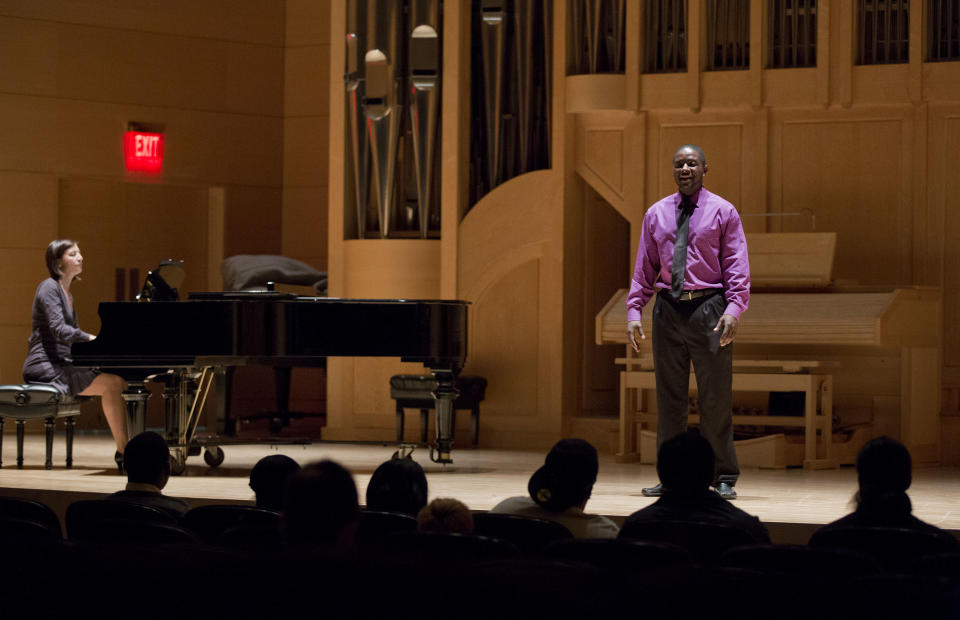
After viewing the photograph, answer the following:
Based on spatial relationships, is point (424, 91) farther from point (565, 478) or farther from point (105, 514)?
point (105, 514)

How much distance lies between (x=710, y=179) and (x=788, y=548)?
5.81 metres

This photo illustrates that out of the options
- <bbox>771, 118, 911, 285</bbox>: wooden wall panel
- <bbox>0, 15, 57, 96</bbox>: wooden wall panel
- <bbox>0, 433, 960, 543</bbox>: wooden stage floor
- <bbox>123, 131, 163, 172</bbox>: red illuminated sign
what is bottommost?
<bbox>0, 433, 960, 543</bbox>: wooden stage floor

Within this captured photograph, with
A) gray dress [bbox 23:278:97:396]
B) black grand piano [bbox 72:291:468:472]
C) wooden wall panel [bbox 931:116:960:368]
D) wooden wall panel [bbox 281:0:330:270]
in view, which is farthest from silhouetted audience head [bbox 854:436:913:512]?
wooden wall panel [bbox 281:0:330:270]

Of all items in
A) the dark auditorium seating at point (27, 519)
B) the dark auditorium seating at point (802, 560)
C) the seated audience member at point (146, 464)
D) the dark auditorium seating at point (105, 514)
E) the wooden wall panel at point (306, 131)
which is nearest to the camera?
the dark auditorium seating at point (802, 560)

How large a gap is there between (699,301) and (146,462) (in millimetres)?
2376

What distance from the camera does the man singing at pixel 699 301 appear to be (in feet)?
16.5

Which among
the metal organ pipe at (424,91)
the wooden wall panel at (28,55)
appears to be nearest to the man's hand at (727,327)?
the metal organ pipe at (424,91)

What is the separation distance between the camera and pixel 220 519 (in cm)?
297

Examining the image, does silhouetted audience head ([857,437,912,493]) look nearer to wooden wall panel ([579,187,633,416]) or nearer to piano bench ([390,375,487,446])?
piano bench ([390,375,487,446])

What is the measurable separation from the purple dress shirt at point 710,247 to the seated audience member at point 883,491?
193cm

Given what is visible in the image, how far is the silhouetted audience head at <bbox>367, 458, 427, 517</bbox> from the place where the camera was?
319cm

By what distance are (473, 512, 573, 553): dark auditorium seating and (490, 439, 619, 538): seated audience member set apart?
0.26 metres

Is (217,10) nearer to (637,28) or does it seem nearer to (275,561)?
(637,28)

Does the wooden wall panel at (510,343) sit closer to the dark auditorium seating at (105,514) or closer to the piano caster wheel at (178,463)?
the piano caster wheel at (178,463)
